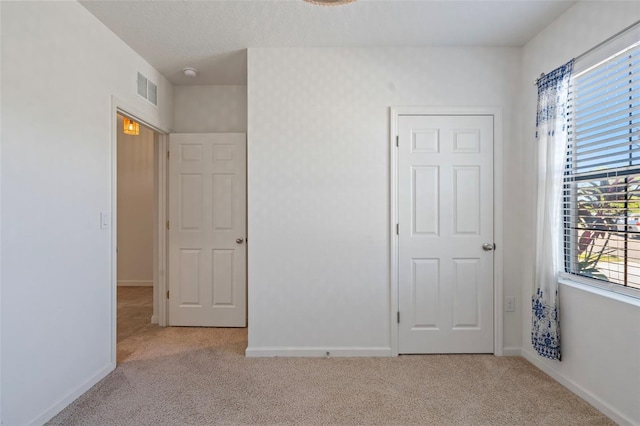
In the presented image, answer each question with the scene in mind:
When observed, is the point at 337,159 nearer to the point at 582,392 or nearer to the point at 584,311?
the point at 584,311

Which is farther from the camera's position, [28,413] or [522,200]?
[522,200]

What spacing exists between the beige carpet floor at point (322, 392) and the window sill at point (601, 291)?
28.2 inches

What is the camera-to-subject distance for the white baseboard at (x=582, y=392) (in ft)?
5.80

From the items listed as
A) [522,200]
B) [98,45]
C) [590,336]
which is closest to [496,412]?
[590,336]

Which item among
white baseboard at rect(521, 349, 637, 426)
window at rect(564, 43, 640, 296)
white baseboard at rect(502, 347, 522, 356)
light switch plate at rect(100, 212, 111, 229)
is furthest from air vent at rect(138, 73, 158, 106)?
white baseboard at rect(521, 349, 637, 426)

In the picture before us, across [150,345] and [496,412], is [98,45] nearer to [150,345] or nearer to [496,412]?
[150,345]

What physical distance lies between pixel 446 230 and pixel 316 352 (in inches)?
59.6

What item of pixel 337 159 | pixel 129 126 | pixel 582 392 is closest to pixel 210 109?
pixel 129 126

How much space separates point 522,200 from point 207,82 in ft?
10.7

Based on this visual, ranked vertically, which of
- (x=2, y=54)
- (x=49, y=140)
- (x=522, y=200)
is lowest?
(x=522, y=200)

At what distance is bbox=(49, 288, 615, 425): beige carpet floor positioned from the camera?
183cm

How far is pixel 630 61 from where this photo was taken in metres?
1.75

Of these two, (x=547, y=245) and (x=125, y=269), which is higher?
(x=547, y=245)

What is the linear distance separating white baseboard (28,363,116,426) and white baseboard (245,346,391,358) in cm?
103
